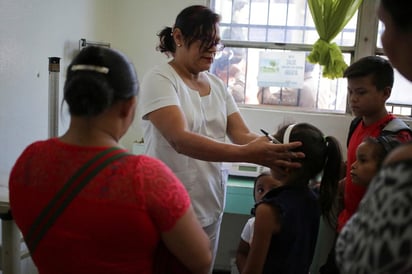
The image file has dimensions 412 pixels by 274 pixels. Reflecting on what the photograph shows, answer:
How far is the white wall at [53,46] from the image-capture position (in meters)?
2.00

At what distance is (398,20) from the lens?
68 centimetres

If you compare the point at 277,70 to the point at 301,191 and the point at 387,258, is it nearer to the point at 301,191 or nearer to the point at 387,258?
the point at 301,191

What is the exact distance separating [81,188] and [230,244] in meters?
2.44

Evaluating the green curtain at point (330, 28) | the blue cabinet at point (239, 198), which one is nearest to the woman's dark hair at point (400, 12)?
the blue cabinet at point (239, 198)

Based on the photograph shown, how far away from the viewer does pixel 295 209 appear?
51.3 inches

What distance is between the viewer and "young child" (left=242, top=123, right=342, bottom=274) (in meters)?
1.30

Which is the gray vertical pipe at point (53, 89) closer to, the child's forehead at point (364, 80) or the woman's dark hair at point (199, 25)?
the woman's dark hair at point (199, 25)

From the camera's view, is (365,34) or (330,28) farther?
(365,34)

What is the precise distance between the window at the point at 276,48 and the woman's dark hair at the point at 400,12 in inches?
99.5

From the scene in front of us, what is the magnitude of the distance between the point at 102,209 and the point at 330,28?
254cm

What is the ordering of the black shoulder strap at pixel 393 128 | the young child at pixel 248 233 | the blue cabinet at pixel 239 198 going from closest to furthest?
the young child at pixel 248 233, the black shoulder strap at pixel 393 128, the blue cabinet at pixel 239 198

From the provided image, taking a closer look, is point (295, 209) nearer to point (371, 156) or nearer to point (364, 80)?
point (371, 156)

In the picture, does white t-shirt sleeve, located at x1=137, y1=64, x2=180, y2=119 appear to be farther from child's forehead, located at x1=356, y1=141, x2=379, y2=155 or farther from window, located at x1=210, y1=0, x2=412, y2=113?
window, located at x1=210, y1=0, x2=412, y2=113

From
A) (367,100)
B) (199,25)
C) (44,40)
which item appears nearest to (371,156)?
(367,100)
